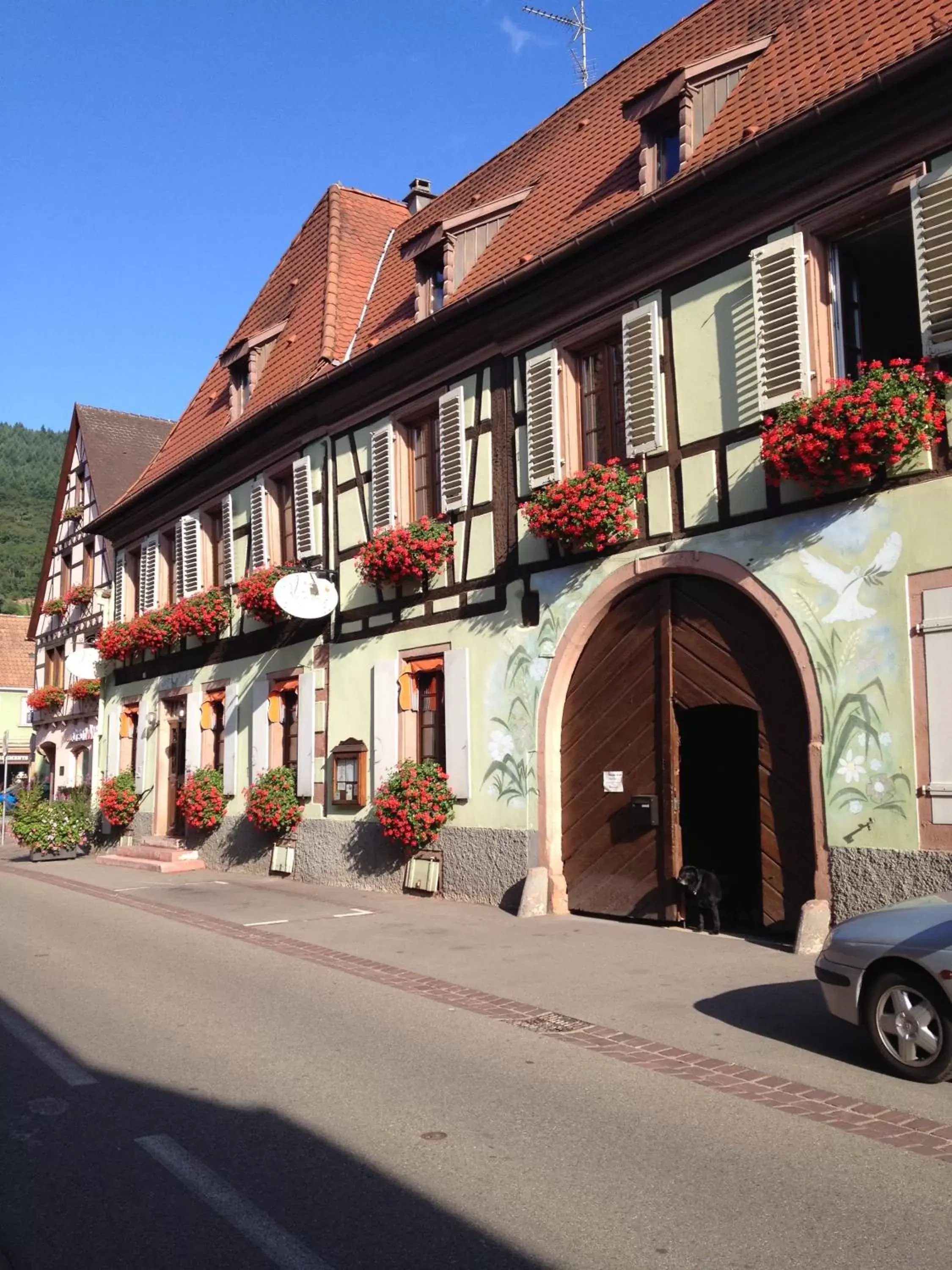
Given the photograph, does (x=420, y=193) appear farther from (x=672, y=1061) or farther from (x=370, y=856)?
(x=672, y=1061)

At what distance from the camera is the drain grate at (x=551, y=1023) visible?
7.52 meters

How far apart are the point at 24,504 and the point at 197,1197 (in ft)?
351

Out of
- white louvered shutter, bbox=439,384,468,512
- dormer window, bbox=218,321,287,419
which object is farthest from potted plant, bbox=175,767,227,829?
white louvered shutter, bbox=439,384,468,512

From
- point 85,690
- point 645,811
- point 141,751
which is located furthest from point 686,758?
point 85,690

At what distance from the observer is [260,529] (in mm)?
19281

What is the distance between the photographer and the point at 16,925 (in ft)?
40.7

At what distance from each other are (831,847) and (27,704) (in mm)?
27053

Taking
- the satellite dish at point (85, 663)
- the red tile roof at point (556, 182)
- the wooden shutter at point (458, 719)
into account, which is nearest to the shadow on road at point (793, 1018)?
the wooden shutter at point (458, 719)

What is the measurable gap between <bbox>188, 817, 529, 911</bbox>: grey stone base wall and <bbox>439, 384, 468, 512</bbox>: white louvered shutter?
3.96m

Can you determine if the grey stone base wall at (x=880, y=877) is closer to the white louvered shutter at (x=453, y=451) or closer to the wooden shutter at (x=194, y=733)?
the white louvered shutter at (x=453, y=451)

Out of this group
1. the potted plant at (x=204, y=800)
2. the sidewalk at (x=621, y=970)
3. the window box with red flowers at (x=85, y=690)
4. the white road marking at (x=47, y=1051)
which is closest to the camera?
the white road marking at (x=47, y=1051)

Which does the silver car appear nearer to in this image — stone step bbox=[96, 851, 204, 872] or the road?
the road

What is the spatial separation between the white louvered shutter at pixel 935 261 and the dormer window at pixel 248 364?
13387 millimetres

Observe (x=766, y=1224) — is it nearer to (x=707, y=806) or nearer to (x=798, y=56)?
(x=707, y=806)
